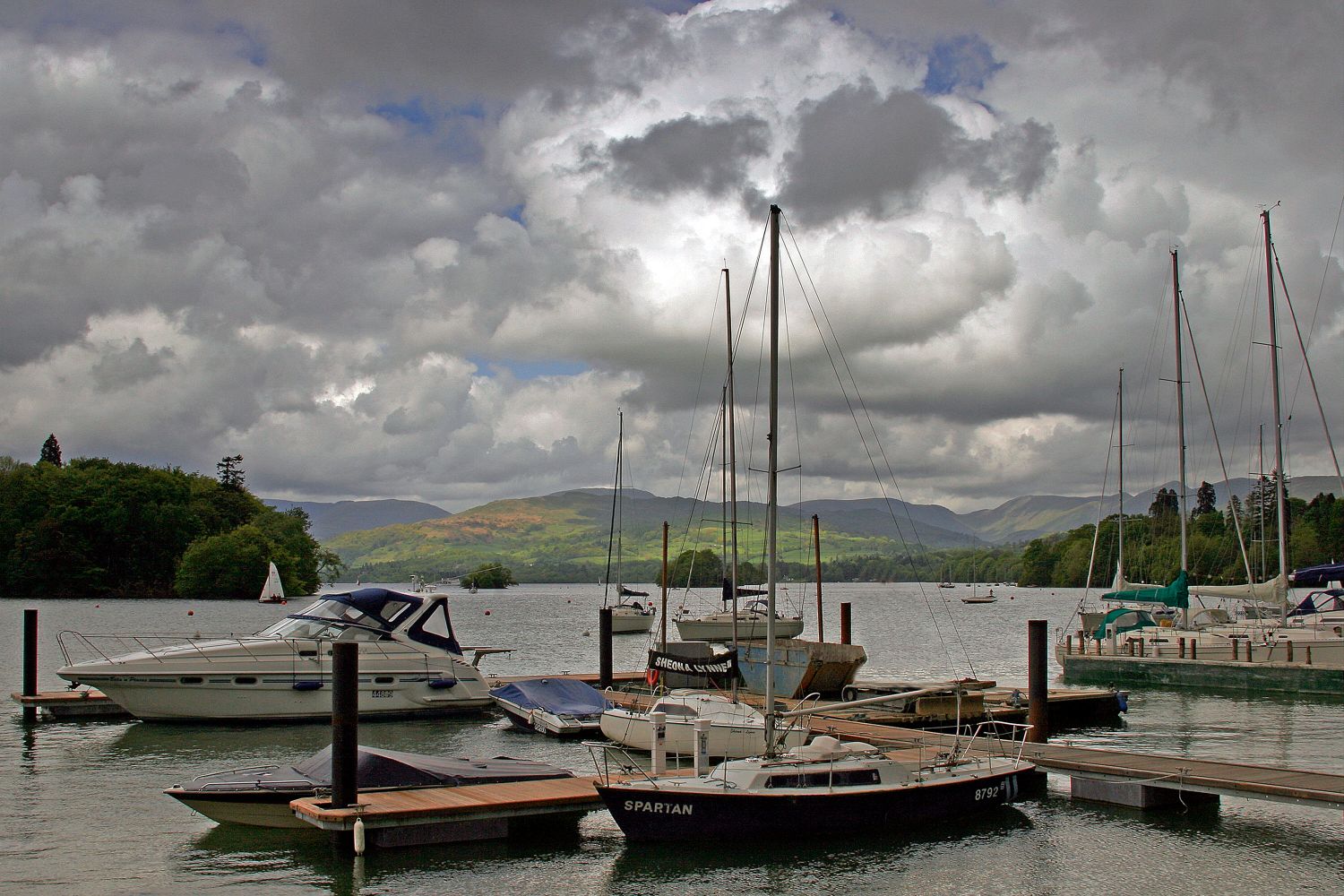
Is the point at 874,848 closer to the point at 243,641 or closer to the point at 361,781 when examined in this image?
the point at 361,781

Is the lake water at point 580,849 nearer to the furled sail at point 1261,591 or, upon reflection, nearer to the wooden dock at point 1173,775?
the wooden dock at point 1173,775

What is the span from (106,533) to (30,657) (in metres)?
115

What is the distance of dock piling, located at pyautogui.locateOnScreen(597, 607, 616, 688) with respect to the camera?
43219 mm

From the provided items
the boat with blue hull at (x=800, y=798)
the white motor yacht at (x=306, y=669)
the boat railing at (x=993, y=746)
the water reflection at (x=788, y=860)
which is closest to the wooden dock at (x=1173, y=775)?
the boat railing at (x=993, y=746)

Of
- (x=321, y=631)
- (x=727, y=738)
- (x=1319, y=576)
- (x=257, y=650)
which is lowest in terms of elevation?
(x=727, y=738)

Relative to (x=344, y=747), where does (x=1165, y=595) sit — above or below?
above

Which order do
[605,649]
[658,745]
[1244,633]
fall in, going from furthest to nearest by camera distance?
[1244,633] → [605,649] → [658,745]

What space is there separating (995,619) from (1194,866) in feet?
409

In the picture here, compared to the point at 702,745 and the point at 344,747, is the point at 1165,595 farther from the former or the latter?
the point at 344,747

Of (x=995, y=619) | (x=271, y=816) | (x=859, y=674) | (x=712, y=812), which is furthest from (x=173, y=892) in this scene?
(x=995, y=619)

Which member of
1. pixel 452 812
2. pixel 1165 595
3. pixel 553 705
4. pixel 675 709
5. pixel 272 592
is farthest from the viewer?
pixel 272 592

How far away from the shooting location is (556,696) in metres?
35.7

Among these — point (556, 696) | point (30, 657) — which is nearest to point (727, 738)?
point (556, 696)

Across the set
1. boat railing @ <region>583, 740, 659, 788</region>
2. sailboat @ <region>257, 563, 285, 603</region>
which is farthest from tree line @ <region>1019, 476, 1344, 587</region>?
boat railing @ <region>583, 740, 659, 788</region>
